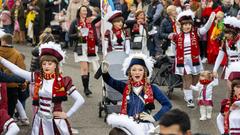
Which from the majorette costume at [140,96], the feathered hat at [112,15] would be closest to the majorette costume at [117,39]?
the feathered hat at [112,15]

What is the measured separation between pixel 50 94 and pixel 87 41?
15.1 feet

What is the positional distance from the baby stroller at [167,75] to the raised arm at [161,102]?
4979 mm

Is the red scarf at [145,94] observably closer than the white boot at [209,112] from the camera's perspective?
Yes

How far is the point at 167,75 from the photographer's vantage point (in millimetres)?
12789

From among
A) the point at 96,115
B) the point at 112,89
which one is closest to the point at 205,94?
the point at 112,89

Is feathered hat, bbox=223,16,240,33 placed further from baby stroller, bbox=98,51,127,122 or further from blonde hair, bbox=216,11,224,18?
blonde hair, bbox=216,11,224,18

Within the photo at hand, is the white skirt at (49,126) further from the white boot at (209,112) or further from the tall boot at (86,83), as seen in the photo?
the tall boot at (86,83)

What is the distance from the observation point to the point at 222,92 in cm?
1349

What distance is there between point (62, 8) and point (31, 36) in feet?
5.43

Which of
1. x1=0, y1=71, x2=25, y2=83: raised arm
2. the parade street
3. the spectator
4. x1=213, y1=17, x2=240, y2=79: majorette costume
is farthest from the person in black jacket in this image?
x1=0, y1=71, x2=25, y2=83: raised arm

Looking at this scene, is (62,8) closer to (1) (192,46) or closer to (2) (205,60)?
(2) (205,60)

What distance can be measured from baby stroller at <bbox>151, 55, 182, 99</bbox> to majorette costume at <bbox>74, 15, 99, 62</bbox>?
1.24 m

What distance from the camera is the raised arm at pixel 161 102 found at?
746 centimetres

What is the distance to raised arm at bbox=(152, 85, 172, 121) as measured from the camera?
7.46 metres
